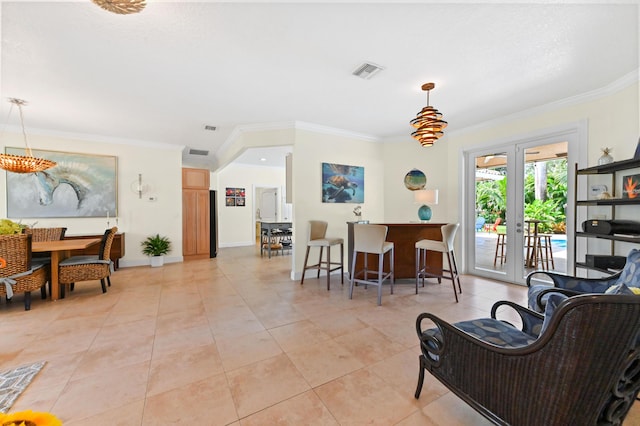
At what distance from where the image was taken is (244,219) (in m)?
8.67

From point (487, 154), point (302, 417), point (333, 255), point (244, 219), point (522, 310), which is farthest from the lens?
point (244, 219)

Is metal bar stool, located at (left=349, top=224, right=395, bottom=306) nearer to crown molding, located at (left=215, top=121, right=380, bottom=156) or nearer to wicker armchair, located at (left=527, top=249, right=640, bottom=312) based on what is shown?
wicker armchair, located at (left=527, top=249, right=640, bottom=312)

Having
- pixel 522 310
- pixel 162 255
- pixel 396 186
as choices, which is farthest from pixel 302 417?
pixel 162 255

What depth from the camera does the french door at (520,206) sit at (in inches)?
149

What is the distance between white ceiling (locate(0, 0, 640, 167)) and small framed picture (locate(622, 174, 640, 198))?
1.18 meters

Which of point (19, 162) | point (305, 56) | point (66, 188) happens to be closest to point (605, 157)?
point (305, 56)

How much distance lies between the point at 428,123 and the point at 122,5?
9.59 feet

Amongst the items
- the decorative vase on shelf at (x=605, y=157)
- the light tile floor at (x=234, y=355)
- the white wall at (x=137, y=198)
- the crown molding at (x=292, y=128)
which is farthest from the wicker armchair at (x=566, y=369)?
the white wall at (x=137, y=198)

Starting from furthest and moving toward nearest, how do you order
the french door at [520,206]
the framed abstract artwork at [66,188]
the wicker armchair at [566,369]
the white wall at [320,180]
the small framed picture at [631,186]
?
the framed abstract artwork at [66,188], the white wall at [320,180], the french door at [520,206], the small framed picture at [631,186], the wicker armchair at [566,369]

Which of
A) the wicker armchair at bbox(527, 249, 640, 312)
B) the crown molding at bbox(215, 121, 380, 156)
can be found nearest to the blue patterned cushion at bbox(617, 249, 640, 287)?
the wicker armchair at bbox(527, 249, 640, 312)

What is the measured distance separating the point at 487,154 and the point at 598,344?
436 cm

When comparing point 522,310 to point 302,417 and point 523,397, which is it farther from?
point 302,417

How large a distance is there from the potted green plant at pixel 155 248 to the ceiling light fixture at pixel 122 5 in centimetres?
473

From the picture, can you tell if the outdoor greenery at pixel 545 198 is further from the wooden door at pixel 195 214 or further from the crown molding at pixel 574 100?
the wooden door at pixel 195 214
